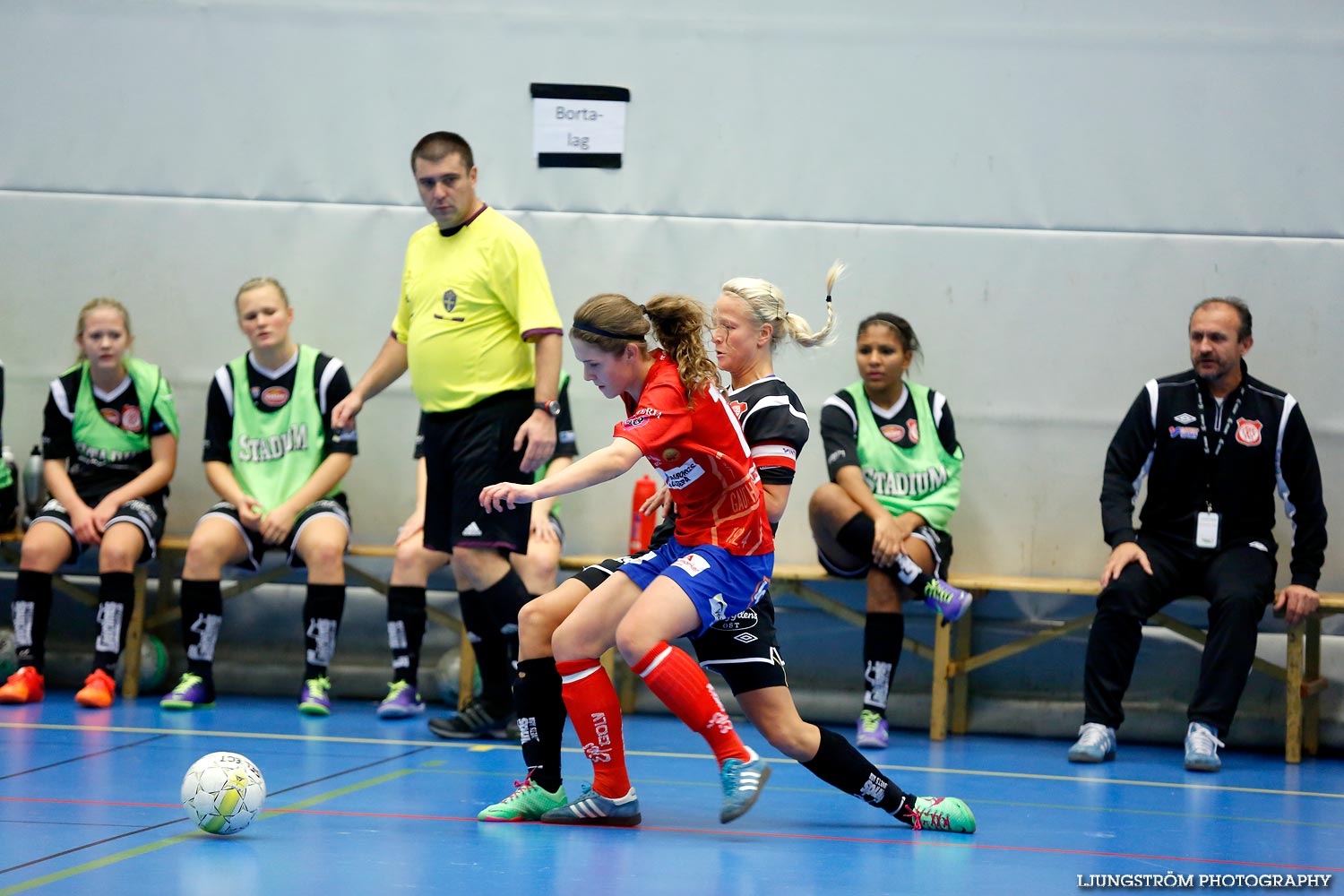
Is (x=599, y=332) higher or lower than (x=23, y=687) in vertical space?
higher

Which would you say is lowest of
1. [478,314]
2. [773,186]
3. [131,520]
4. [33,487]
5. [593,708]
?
[593,708]

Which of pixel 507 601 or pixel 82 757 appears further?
pixel 507 601

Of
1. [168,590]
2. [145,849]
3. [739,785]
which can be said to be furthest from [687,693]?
[168,590]

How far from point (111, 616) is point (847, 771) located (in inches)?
153

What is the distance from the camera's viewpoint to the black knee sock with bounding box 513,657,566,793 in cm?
410

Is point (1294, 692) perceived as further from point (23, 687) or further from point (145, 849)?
point (23, 687)

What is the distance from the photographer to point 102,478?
681cm

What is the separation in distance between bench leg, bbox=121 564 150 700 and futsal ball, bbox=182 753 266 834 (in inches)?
Answer: 119

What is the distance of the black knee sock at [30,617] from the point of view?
6387mm

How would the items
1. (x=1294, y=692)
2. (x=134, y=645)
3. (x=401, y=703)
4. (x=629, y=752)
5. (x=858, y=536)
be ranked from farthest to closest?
1. (x=134, y=645)
2. (x=401, y=703)
3. (x=858, y=536)
4. (x=1294, y=692)
5. (x=629, y=752)

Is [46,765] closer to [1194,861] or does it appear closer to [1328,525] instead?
[1194,861]

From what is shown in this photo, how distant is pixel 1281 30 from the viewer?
659 centimetres

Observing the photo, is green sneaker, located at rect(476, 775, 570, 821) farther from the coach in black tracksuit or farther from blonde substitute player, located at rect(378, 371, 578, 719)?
the coach in black tracksuit

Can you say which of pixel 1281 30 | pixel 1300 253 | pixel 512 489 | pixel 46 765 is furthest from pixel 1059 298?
pixel 46 765
